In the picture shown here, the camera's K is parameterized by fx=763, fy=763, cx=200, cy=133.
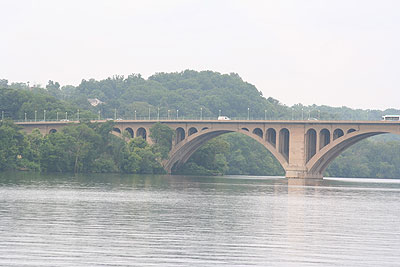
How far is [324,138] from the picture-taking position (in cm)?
11925

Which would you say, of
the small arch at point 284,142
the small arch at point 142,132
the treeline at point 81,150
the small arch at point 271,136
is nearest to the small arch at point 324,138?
the small arch at point 284,142

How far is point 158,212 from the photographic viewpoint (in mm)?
44938

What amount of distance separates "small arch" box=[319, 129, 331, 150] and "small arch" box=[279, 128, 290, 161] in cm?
602

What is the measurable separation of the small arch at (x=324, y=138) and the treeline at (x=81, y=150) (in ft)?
90.4

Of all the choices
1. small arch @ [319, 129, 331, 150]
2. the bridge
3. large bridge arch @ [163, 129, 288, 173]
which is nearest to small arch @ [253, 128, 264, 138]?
the bridge

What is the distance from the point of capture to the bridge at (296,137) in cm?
11288

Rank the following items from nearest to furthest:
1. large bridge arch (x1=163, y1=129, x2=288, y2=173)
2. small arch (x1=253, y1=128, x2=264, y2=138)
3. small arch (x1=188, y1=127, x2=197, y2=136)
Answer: small arch (x1=253, y1=128, x2=264, y2=138), large bridge arch (x1=163, y1=129, x2=288, y2=173), small arch (x1=188, y1=127, x2=197, y2=136)

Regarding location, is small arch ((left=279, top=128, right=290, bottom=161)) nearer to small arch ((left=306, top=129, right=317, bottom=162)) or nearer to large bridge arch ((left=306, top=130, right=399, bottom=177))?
small arch ((left=306, top=129, right=317, bottom=162))

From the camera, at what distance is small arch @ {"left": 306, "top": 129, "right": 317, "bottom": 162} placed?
118m

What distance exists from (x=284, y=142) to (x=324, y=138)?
697 centimetres

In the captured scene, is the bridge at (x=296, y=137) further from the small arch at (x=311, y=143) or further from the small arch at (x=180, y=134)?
the small arch at (x=180, y=134)

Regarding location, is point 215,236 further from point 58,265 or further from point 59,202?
point 59,202

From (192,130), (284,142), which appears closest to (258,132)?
(284,142)

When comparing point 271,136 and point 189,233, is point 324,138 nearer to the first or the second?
point 271,136
